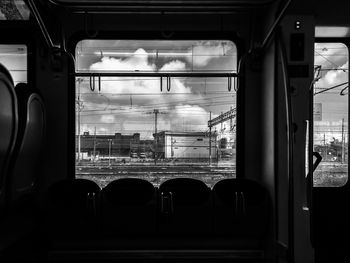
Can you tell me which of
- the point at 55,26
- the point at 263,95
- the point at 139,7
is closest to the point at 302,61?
the point at 263,95

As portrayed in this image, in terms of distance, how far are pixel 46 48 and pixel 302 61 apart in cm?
227

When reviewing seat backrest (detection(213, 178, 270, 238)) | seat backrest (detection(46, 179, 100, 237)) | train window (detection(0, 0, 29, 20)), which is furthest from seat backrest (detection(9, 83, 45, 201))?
seat backrest (detection(213, 178, 270, 238))

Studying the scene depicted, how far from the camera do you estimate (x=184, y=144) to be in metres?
3.19

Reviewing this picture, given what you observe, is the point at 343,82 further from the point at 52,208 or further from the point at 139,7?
the point at 52,208

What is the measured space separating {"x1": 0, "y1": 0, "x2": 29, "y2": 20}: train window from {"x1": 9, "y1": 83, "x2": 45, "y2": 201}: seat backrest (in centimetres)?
97

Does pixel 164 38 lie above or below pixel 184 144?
above

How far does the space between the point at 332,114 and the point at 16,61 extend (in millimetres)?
3207

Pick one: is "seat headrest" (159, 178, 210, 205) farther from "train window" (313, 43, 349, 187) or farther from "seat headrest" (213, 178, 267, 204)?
"train window" (313, 43, 349, 187)

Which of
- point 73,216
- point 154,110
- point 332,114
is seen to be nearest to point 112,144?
point 154,110

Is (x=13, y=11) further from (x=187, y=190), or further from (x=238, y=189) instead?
(x=238, y=189)

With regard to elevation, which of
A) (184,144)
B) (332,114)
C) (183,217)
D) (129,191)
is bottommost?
(183,217)

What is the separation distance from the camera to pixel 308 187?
259 centimetres

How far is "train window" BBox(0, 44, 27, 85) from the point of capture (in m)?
3.09

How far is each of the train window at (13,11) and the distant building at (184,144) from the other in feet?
5.54
